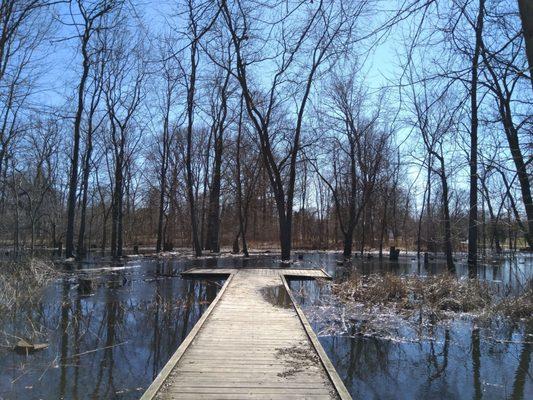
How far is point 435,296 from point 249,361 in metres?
8.58

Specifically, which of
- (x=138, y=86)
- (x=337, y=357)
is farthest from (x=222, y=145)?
(x=337, y=357)

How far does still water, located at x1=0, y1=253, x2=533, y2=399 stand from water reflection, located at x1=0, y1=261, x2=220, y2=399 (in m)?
0.02

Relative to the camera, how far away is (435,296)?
13.9 meters

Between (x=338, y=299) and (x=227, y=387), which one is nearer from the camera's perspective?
(x=227, y=387)

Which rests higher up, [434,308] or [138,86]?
[138,86]

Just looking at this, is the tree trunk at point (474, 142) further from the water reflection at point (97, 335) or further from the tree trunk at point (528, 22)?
the water reflection at point (97, 335)

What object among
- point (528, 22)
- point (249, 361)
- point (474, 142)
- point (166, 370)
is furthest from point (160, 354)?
point (474, 142)

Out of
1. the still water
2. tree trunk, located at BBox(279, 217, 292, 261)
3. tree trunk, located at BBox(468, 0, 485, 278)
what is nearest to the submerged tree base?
the still water

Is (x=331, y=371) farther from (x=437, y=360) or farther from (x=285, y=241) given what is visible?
(x=285, y=241)

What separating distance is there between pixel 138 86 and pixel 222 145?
6894mm

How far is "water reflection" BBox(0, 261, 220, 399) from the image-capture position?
711cm

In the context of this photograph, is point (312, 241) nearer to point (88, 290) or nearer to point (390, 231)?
point (390, 231)

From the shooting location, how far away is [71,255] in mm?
26969

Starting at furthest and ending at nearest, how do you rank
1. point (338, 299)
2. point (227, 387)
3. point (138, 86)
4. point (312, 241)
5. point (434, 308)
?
1. point (312, 241)
2. point (138, 86)
3. point (338, 299)
4. point (434, 308)
5. point (227, 387)
